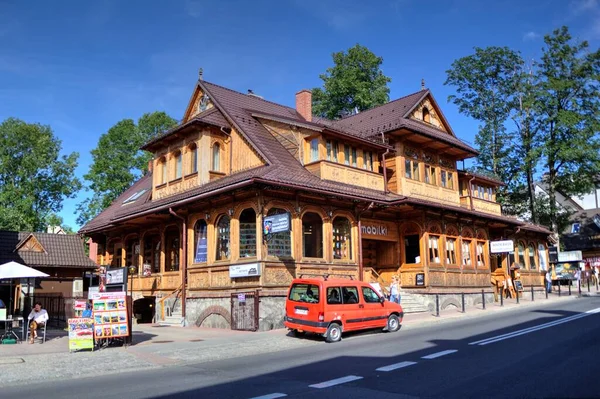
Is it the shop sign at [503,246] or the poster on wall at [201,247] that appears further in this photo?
the shop sign at [503,246]

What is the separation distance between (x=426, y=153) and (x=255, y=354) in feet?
60.2

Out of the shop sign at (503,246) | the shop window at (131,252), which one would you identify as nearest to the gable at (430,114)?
the shop sign at (503,246)

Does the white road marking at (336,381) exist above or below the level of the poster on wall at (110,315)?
below

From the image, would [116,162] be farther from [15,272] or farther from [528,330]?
[528,330]

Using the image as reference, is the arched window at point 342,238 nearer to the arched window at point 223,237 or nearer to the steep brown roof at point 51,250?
the arched window at point 223,237

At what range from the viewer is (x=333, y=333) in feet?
52.2

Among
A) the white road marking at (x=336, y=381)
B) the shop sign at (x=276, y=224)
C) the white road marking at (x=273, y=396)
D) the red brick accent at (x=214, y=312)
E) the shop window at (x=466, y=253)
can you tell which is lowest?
the white road marking at (x=336, y=381)

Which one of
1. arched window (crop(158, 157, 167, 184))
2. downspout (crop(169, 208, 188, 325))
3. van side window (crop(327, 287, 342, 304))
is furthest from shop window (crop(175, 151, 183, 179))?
van side window (crop(327, 287, 342, 304))

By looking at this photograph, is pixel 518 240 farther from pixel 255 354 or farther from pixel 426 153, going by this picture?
pixel 255 354

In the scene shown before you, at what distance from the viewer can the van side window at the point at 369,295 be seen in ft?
56.3

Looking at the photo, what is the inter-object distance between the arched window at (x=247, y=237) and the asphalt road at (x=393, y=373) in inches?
250

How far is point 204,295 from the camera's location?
2191 centimetres

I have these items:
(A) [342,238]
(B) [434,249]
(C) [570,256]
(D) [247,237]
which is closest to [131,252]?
(D) [247,237]

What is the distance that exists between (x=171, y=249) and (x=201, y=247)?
4.72m
